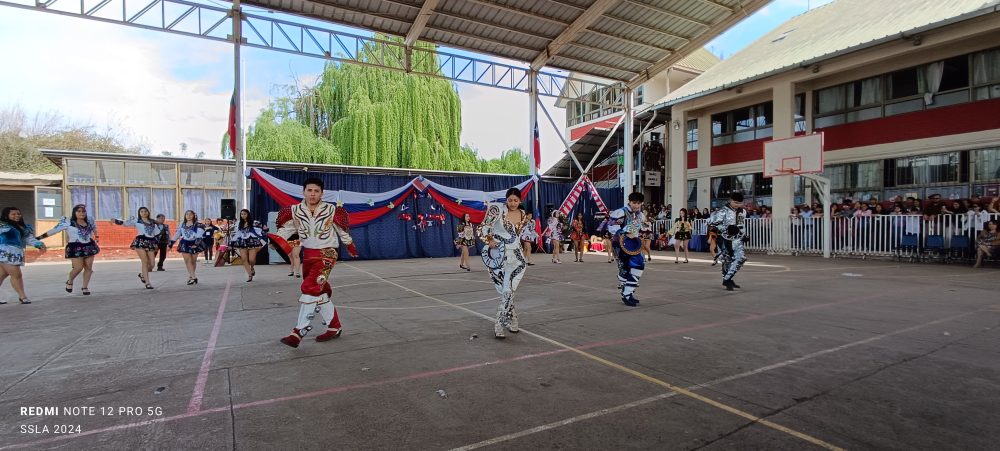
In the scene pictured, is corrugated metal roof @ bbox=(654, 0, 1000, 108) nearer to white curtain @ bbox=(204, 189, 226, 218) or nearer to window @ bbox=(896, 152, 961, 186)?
window @ bbox=(896, 152, 961, 186)

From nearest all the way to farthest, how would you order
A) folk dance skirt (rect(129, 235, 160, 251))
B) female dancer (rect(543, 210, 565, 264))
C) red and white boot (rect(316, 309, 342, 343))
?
red and white boot (rect(316, 309, 342, 343)) → folk dance skirt (rect(129, 235, 160, 251)) → female dancer (rect(543, 210, 565, 264))

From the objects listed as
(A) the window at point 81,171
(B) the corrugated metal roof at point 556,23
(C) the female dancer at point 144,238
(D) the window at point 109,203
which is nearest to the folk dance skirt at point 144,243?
(C) the female dancer at point 144,238

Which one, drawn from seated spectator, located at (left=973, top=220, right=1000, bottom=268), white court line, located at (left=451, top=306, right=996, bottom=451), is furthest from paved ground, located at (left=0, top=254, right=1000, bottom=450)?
seated spectator, located at (left=973, top=220, right=1000, bottom=268)

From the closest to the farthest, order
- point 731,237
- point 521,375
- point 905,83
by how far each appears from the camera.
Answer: point 521,375 < point 731,237 < point 905,83

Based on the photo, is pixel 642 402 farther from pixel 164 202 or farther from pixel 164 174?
pixel 164 174

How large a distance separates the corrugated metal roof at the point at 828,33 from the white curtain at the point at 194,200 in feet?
71.8

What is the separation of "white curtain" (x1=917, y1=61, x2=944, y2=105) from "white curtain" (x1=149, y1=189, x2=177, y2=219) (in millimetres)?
29628

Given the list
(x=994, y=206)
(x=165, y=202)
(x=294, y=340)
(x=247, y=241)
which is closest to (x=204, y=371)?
(x=294, y=340)

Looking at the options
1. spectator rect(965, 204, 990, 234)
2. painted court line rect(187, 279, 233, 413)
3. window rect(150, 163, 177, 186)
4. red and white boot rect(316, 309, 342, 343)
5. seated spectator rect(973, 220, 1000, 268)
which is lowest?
painted court line rect(187, 279, 233, 413)

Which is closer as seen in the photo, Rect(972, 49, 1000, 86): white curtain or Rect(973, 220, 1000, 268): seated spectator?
Rect(973, 220, 1000, 268): seated spectator

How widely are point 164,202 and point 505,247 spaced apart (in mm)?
22699

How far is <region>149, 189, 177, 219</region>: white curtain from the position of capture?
72.8 feet

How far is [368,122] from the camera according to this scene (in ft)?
79.3

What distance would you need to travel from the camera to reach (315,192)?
5.39 meters
